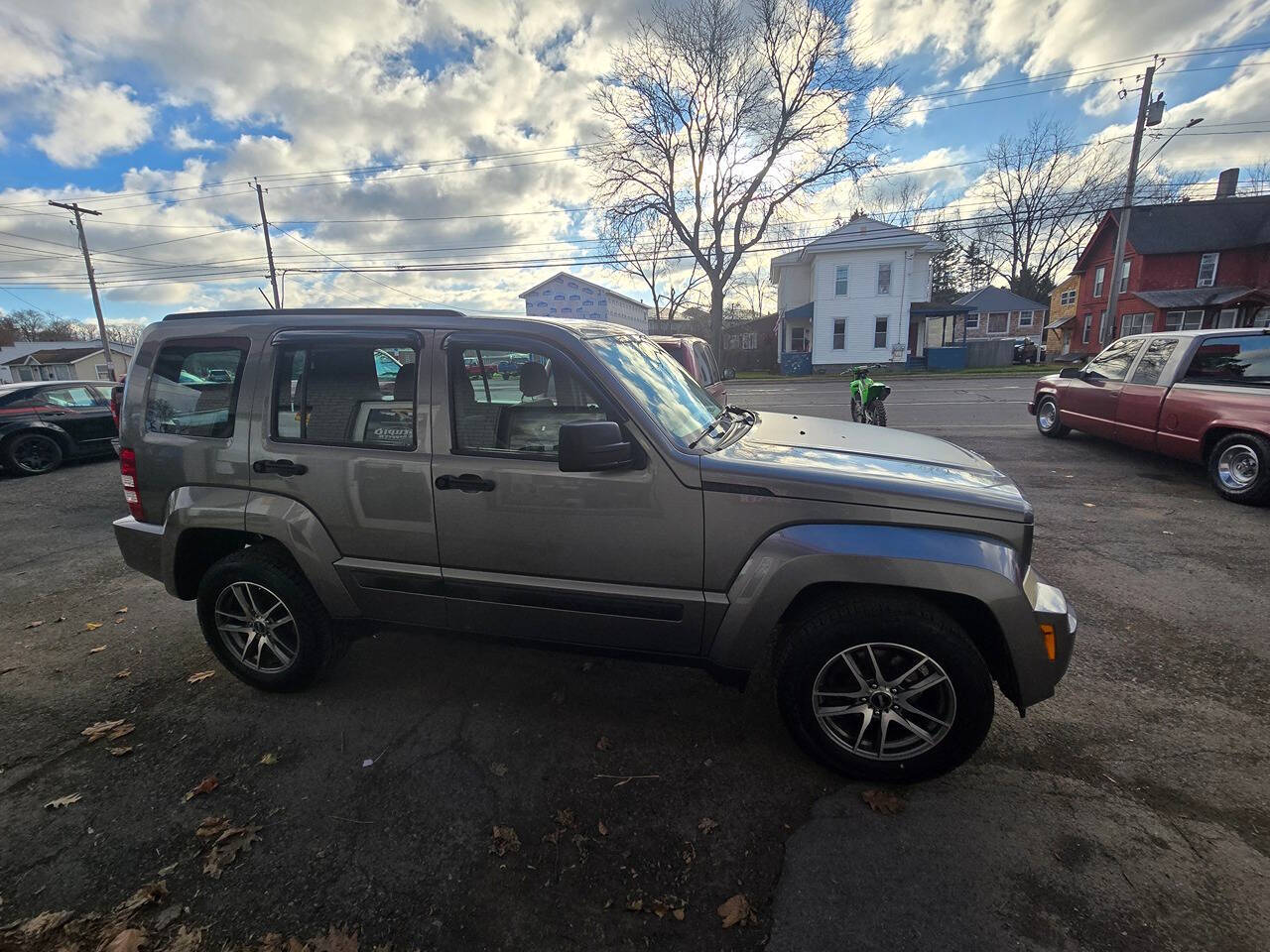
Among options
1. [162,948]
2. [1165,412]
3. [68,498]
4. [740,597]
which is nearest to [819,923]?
[740,597]

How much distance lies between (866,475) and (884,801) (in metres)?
1.35

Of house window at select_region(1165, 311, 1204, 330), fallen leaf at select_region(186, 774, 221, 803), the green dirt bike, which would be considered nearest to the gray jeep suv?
fallen leaf at select_region(186, 774, 221, 803)

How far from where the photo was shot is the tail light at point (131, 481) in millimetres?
A: 3174

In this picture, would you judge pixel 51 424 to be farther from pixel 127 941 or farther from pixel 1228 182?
pixel 1228 182

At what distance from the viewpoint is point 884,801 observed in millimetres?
2348

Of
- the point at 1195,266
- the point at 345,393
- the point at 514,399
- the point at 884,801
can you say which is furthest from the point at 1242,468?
the point at 1195,266

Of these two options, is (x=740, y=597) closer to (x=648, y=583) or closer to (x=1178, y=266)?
(x=648, y=583)

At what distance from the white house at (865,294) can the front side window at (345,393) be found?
33.1 metres

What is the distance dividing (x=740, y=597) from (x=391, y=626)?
6.10 ft

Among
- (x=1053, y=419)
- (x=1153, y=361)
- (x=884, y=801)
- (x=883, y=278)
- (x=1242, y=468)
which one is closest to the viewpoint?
(x=884, y=801)

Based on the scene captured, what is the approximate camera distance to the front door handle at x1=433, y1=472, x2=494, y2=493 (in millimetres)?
2609

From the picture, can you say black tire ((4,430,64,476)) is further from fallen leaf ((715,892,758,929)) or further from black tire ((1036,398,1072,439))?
black tire ((1036,398,1072,439))

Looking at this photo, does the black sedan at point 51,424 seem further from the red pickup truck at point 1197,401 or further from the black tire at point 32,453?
the red pickup truck at point 1197,401

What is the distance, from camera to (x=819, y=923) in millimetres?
1862
